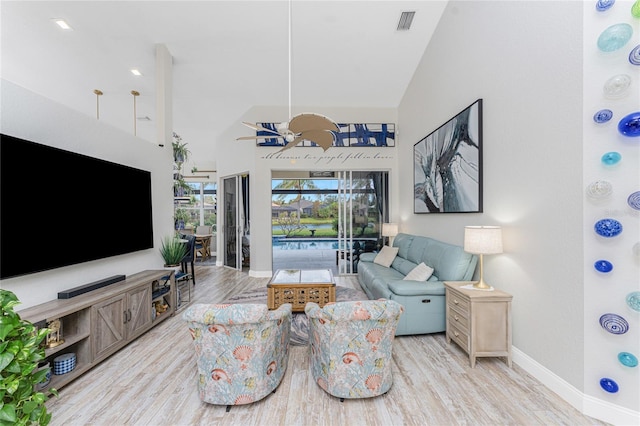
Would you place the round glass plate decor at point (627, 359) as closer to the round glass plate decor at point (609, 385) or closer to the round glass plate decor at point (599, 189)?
the round glass plate decor at point (609, 385)

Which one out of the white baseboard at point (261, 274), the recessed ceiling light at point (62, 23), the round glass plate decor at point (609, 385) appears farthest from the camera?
the white baseboard at point (261, 274)

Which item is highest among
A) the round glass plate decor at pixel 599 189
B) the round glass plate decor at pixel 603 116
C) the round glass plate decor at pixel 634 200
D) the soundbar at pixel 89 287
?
the round glass plate decor at pixel 603 116

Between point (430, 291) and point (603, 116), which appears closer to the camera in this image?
A: point (603, 116)

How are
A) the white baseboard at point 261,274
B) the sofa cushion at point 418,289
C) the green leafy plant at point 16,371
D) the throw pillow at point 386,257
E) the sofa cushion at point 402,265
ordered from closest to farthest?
1. the green leafy plant at point 16,371
2. the sofa cushion at point 418,289
3. the sofa cushion at point 402,265
4. the throw pillow at point 386,257
5. the white baseboard at point 261,274

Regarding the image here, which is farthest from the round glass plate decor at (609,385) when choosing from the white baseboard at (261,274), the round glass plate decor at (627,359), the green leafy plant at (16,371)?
the white baseboard at (261,274)

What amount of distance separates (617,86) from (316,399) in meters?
3.04

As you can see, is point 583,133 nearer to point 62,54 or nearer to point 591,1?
point 591,1

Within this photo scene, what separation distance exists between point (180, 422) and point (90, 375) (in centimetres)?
123

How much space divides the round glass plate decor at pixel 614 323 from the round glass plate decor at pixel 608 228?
548mm

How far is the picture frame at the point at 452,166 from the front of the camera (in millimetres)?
3186

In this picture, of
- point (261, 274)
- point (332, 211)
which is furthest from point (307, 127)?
point (261, 274)

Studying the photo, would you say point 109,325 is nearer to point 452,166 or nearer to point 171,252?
point 171,252

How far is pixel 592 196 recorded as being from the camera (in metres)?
1.91

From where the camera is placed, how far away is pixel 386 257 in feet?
16.1
